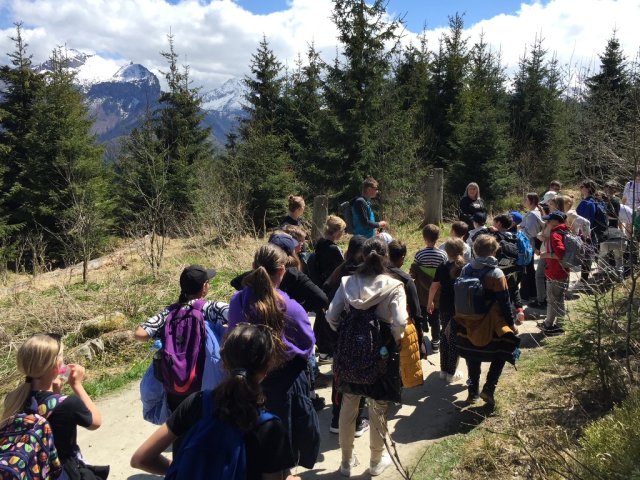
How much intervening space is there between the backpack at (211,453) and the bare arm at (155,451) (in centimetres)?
20

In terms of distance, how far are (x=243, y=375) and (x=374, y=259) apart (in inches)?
73.0

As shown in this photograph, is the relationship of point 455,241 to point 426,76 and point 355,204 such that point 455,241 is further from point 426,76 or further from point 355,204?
point 426,76

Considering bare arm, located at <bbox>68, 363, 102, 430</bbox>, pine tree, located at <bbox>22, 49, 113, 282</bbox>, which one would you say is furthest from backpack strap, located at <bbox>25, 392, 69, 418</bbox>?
pine tree, located at <bbox>22, 49, 113, 282</bbox>

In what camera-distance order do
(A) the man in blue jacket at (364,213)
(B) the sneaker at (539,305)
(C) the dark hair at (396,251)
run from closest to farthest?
(C) the dark hair at (396,251) < (A) the man in blue jacket at (364,213) < (B) the sneaker at (539,305)

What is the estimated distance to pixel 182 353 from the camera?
309 cm

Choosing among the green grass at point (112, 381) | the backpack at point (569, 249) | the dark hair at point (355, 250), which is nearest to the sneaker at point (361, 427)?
the dark hair at point (355, 250)

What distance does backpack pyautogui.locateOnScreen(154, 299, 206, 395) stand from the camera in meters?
3.07

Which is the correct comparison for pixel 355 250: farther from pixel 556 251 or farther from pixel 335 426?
pixel 556 251

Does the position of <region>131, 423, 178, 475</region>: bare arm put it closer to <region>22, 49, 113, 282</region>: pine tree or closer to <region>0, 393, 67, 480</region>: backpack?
<region>0, 393, 67, 480</region>: backpack

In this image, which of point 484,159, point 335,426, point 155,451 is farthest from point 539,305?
point 484,159

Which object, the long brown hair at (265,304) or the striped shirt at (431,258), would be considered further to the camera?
the striped shirt at (431,258)

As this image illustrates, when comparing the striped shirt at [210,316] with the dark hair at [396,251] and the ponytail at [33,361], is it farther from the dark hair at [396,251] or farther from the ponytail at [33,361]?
the dark hair at [396,251]

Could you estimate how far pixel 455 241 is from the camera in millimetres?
5047

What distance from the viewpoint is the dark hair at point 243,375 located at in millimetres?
1833
